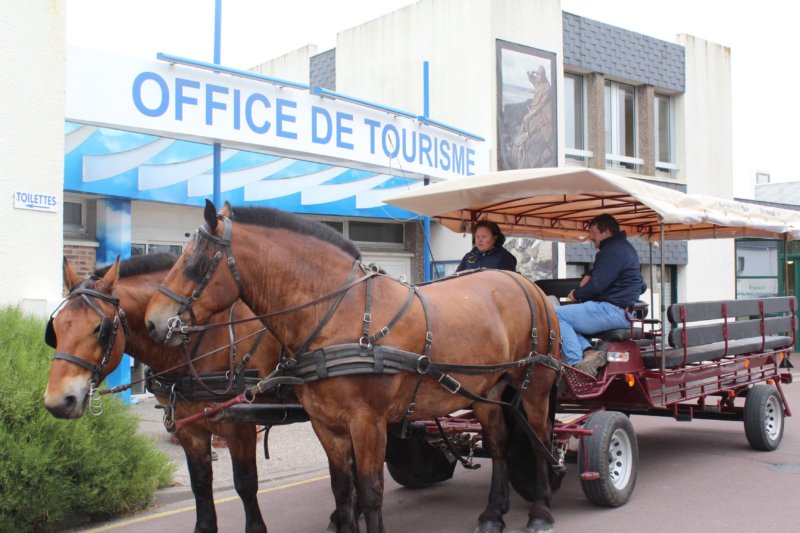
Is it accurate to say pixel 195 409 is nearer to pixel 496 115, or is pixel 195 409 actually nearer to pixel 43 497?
pixel 43 497

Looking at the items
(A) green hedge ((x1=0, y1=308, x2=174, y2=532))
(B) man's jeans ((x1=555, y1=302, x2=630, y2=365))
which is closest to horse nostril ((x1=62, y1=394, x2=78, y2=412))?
(A) green hedge ((x1=0, y1=308, x2=174, y2=532))

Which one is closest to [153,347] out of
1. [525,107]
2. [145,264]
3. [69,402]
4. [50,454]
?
[145,264]

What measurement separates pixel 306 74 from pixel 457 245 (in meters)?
6.96

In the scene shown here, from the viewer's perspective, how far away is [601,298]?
6.79 m

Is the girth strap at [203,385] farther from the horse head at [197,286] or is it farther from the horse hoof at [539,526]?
the horse hoof at [539,526]

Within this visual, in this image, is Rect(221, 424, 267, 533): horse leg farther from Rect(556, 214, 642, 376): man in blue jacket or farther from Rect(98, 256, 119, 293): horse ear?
Rect(556, 214, 642, 376): man in blue jacket

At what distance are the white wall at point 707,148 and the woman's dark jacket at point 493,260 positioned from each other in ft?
44.1

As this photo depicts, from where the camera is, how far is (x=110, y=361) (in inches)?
179

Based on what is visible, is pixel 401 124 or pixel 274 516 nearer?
pixel 274 516

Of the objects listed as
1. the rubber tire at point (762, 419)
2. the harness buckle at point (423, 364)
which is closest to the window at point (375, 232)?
the rubber tire at point (762, 419)

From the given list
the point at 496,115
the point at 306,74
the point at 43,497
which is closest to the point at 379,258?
the point at 496,115

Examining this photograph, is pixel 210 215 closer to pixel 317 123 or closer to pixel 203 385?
pixel 203 385

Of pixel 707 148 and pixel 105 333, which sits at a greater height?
pixel 707 148

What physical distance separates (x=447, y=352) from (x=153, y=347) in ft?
6.25
